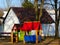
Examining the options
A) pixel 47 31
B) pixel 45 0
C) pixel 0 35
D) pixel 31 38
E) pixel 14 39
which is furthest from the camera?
pixel 47 31

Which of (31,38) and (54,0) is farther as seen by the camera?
(54,0)

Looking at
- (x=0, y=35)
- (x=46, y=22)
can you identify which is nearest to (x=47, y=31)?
(x=46, y=22)

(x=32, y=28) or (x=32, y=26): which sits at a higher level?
(x=32, y=26)

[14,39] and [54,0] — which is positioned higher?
[54,0]

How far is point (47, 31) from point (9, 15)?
749cm

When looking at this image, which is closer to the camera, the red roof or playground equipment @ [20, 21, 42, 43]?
playground equipment @ [20, 21, 42, 43]

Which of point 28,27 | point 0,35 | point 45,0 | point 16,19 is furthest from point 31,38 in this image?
point 16,19

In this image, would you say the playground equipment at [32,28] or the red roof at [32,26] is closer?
the playground equipment at [32,28]

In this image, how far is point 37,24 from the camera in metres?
27.6

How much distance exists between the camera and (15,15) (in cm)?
4178

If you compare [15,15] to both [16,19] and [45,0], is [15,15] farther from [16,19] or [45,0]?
[45,0]

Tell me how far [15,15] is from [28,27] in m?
14.2

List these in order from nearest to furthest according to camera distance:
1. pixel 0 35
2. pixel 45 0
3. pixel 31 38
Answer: pixel 31 38, pixel 45 0, pixel 0 35

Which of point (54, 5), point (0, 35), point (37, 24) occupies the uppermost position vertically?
point (54, 5)
